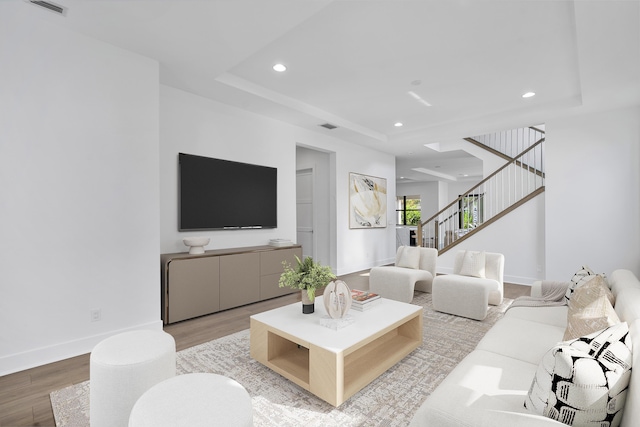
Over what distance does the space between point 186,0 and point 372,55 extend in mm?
1738

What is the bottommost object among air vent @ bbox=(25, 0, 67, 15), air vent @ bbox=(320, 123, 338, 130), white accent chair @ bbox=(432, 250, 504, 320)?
white accent chair @ bbox=(432, 250, 504, 320)

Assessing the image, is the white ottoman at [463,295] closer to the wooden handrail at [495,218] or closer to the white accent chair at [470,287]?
the white accent chair at [470,287]

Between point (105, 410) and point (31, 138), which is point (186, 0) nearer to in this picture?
point (31, 138)

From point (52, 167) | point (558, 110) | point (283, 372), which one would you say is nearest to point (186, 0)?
point (52, 167)

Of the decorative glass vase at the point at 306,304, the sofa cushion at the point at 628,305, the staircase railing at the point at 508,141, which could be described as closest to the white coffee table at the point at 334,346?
the decorative glass vase at the point at 306,304

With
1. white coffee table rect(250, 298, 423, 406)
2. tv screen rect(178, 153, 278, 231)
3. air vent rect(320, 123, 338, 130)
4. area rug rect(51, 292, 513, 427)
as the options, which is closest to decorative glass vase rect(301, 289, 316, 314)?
white coffee table rect(250, 298, 423, 406)

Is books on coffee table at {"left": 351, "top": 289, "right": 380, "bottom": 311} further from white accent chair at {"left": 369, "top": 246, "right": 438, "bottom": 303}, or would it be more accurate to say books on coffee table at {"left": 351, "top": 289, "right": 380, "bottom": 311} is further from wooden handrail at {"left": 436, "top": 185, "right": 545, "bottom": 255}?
wooden handrail at {"left": 436, "top": 185, "right": 545, "bottom": 255}

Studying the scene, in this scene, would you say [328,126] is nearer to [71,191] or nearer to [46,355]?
[71,191]

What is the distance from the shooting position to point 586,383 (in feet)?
3.26

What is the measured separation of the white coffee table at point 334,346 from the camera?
74.2 inches

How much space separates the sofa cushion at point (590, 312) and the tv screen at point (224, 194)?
3.63m

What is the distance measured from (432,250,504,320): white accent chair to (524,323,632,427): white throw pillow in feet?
8.06

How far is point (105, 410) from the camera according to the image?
152 cm

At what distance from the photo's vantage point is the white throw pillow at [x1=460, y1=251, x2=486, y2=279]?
389 centimetres
